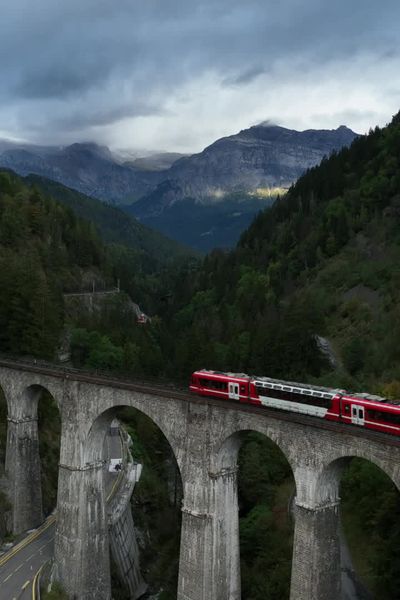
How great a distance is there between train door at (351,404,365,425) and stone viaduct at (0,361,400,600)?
3.91 feet

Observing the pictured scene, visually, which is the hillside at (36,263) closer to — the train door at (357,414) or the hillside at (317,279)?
the hillside at (317,279)

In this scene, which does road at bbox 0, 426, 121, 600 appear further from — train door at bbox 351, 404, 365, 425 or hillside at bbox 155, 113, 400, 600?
train door at bbox 351, 404, 365, 425

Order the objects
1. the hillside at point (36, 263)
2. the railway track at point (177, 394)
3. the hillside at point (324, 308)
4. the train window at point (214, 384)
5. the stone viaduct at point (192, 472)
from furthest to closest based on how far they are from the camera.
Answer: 1. the hillside at point (36, 263)
2. the hillside at point (324, 308)
3. the train window at point (214, 384)
4. the stone viaduct at point (192, 472)
5. the railway track at point (177, 394)

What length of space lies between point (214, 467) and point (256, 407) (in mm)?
5133

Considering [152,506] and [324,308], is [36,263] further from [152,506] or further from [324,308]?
[152,506]

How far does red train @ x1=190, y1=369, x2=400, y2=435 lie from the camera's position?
34291mm

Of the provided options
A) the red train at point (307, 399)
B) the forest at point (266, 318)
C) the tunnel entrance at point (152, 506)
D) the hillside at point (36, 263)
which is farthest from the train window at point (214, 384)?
the hillside at point (36, 263)

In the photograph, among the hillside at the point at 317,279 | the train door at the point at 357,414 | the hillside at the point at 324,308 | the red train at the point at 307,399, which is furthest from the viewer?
the hillside at the point at 317,279

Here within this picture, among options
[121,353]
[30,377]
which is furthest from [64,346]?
[30,377]

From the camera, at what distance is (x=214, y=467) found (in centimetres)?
4112

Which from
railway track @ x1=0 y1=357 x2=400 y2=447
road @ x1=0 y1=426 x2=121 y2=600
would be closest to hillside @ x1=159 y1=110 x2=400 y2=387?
railway track @ x1=0 y1=357 x2=400 y2=447

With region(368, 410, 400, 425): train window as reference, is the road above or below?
below

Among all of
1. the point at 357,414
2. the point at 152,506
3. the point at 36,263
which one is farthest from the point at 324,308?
the point at 357,414

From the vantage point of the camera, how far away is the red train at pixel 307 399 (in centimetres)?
3429
